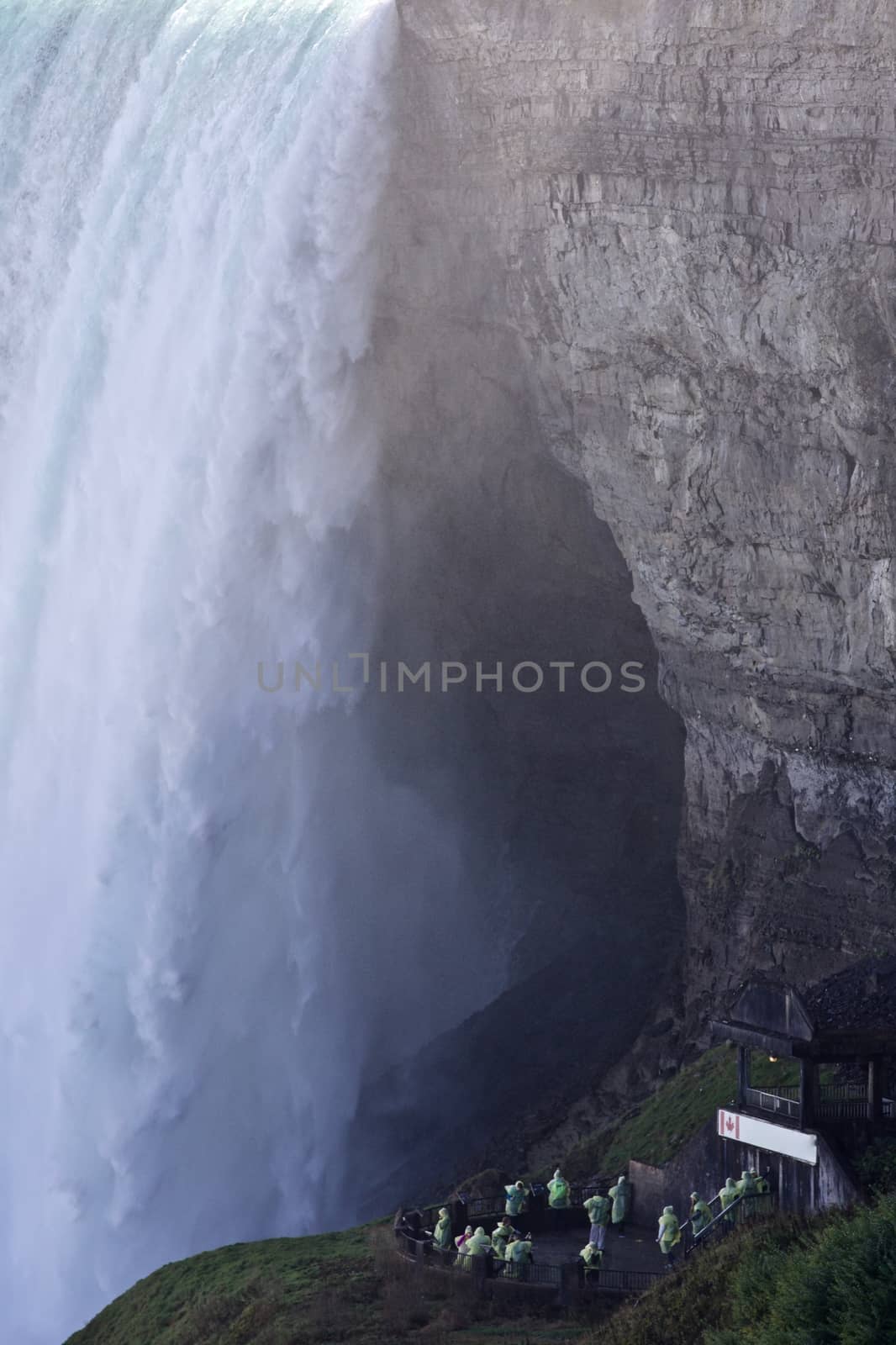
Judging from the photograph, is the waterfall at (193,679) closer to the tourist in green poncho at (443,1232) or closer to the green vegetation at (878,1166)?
the tourist in green poncho at (443,1232)

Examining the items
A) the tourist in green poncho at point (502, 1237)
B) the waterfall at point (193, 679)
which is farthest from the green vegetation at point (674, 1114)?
the waterfall at point (193, 679)

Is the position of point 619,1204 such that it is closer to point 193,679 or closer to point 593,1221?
point 593,1221

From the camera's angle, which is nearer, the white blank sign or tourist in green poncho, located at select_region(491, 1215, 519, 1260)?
the white blank sign

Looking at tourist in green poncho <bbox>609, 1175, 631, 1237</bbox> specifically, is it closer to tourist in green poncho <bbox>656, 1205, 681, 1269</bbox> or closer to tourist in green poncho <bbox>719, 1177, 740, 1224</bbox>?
tourist in green poncho <bbox>656, 1205, 681, 1269</bbox>

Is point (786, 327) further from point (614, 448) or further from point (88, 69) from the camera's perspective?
point (88, 69)

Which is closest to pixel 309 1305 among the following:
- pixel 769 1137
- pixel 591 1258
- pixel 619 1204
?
pixel 591 1258

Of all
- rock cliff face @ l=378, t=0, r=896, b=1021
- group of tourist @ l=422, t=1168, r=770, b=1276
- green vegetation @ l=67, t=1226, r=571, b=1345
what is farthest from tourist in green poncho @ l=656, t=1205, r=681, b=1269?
rock cliff face @ l=378, t=0, r=896, b=1021
